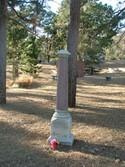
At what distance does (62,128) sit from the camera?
8102mm

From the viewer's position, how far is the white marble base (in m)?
8.07

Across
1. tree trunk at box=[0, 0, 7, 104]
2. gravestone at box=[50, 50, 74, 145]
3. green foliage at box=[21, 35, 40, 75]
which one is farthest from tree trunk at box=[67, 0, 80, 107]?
green foliage at box=[21, 35, 40, 75]

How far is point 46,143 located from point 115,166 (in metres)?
1.69

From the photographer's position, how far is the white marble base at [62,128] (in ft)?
26.5

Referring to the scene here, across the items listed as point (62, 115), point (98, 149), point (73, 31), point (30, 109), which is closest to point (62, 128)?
point (62, 115)

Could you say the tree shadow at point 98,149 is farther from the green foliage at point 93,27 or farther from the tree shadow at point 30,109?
the green foliage at point 93,27

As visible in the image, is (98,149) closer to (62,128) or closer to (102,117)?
(62,128)

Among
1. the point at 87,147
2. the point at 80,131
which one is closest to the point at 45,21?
the point at 80,131

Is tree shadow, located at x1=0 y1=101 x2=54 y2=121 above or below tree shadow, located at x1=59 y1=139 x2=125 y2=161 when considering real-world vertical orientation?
above

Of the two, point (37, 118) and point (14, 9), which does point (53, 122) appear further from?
point (14, 9)

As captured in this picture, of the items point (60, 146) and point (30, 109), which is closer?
→ point (60, 146)

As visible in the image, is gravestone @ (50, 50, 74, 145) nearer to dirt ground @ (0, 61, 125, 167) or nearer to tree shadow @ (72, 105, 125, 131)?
dirt ground @ (0, 61, 125, 167)

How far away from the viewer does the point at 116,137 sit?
879 centimetres

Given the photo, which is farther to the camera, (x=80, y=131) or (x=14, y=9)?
(x=14, y=9)
